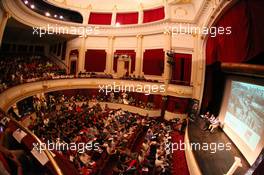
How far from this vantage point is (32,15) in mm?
5055

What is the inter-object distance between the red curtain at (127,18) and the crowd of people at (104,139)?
3.40 m

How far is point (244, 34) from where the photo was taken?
175 centimetres

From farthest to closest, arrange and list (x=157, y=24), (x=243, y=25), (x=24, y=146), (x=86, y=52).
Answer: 1. (x=86, y=52)
2. (x=157, y=24)
3. (x=243, y=25)
4. (x=24, y=146)

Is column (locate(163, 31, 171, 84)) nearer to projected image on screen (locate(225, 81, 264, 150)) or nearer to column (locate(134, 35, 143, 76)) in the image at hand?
column (locate(134, 35, 143, 76))

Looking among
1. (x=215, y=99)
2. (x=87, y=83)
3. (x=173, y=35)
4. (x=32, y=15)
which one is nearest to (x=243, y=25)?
(x=215, y=99)

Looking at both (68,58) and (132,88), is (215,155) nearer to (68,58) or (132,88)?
(132,88)

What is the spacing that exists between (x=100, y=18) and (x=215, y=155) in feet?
19.4

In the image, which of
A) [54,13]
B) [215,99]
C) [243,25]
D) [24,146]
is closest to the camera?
[24,146]

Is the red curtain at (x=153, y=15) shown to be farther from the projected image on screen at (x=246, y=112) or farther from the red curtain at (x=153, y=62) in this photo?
the projected image on screen at (x=246, y=112)

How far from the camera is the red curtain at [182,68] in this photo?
4.24 m

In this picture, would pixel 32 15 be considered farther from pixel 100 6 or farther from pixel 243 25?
pixel 243 25

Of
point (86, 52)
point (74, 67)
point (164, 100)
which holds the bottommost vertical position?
point (164, 100)

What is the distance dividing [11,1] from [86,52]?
3121 millimetres

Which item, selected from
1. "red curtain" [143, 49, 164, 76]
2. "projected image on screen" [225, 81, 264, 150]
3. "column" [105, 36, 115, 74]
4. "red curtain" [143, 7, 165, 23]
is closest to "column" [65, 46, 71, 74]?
"column" [105, 36, 115, 74]
